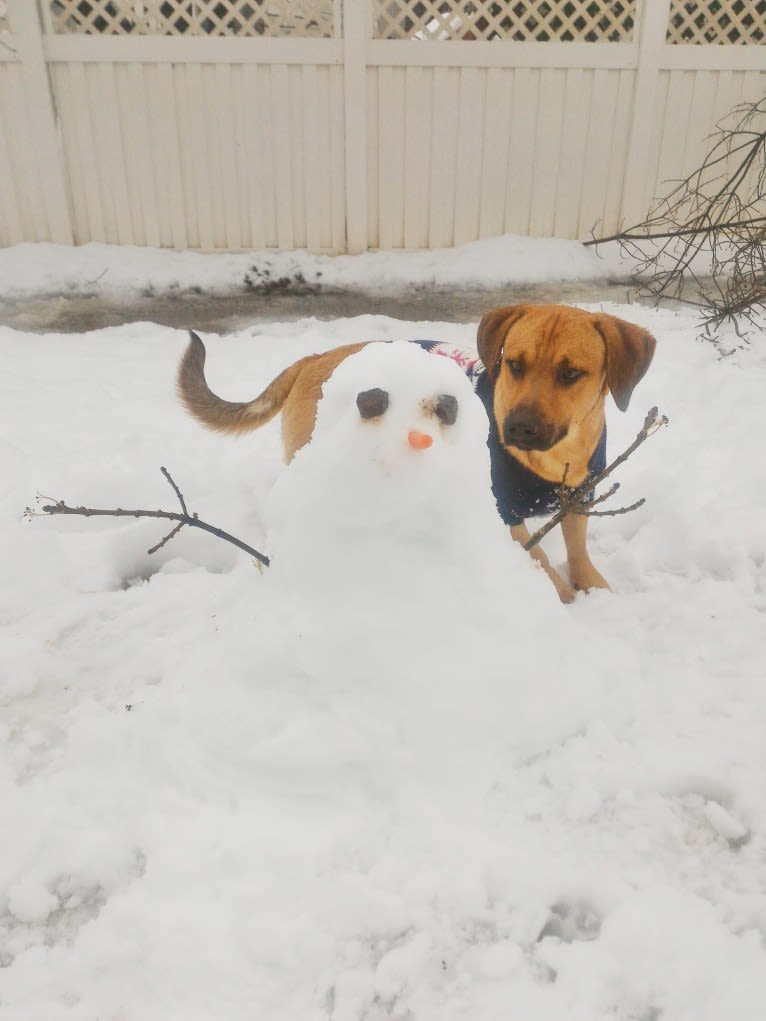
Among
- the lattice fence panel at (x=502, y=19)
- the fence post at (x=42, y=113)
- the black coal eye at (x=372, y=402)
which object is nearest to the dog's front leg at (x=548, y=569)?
the black coal eye at (x=372, y=402)

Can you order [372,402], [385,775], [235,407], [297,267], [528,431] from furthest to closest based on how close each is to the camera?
[297,267], [235,407], [528,431], [385,775], [372,402]

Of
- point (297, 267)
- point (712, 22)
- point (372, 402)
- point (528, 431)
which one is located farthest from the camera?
point (297, 267)

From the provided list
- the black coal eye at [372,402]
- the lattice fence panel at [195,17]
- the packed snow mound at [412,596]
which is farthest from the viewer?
the lattice fence panel at [195,17]

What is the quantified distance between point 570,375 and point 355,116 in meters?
5.13

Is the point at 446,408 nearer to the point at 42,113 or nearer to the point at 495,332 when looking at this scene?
the point at 495,332

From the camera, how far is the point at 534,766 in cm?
173

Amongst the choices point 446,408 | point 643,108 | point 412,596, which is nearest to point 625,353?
point 446,408

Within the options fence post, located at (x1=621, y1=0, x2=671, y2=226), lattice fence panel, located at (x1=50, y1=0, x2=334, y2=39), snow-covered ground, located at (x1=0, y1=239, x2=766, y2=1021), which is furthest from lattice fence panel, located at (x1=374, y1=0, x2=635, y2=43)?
snow-covered ground, located at (x1=0, y1=239, x2=766, y2=1021)

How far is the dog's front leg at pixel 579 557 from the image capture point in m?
2.50

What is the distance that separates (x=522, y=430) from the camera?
2.32 m

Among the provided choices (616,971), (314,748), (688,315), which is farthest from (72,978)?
(688,315)

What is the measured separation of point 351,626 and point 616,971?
0.81 m

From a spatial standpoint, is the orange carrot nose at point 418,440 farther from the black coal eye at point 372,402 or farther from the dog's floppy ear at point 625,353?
the dog's floppy ear at point 625,353

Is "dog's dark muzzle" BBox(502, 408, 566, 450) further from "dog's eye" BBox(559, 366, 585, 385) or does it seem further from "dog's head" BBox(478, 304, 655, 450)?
"dog's eye" BBox(559, 366, 585, 385)
